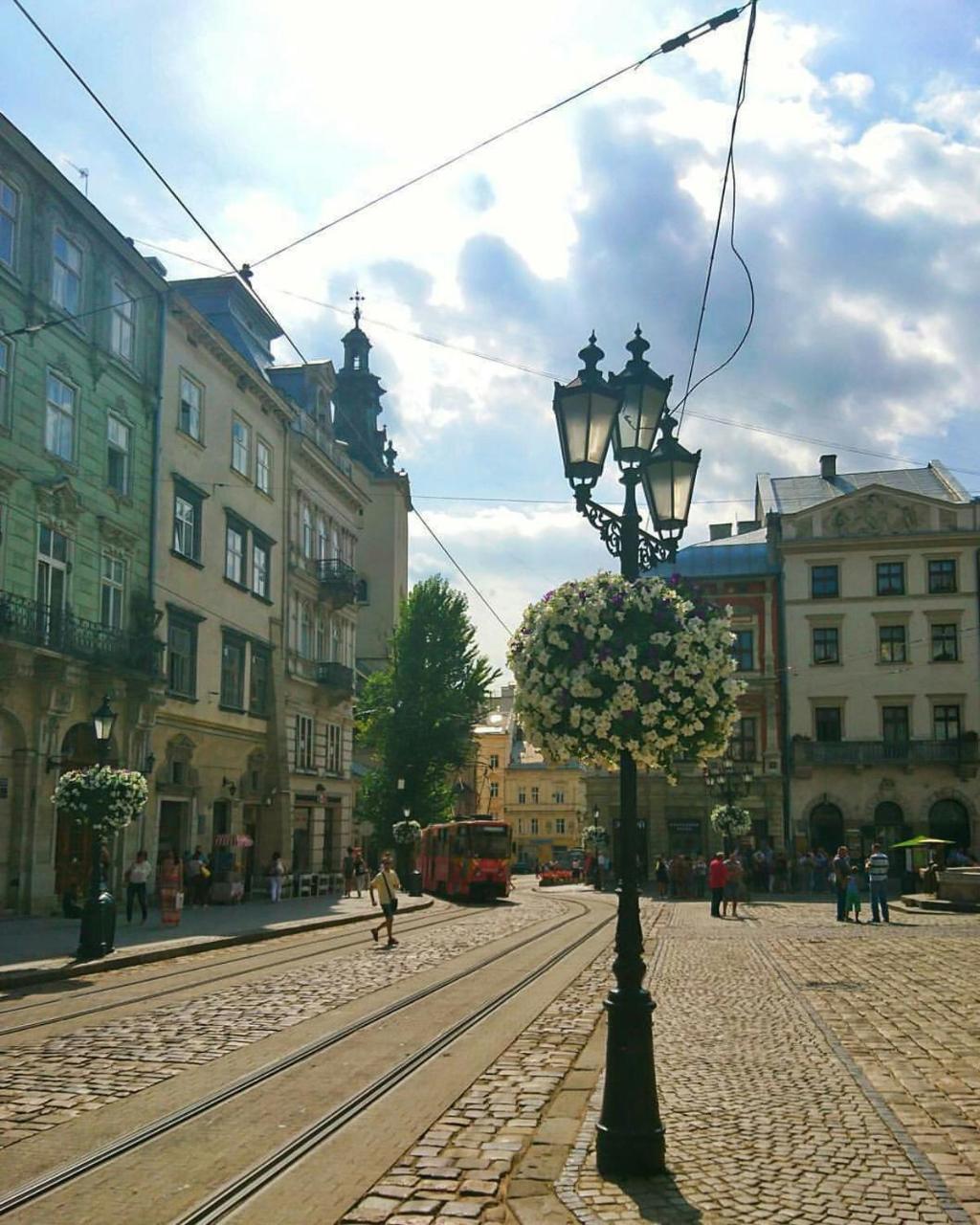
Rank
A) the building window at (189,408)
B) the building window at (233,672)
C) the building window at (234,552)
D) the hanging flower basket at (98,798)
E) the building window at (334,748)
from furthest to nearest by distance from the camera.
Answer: the building window at (334,748)
the building window at (234,552)
the building window at (233,672)
the building window at (189,408)
the hanging flower basket at (98,798)

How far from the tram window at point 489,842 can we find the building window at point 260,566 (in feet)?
33.8

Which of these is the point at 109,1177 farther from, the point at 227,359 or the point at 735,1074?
the point at 227,359

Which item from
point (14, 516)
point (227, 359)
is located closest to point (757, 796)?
point (227, 359)

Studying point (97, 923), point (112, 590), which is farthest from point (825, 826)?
point (97, 923)

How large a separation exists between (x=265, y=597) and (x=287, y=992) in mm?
26192

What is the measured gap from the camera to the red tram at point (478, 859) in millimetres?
41250

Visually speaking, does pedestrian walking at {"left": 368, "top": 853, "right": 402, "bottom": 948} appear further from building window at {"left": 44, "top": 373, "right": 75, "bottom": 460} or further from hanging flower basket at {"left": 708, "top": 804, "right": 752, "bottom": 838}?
hanging flower basket at {"left": 708, "top": 804, "right": 752, "bottom": 838}

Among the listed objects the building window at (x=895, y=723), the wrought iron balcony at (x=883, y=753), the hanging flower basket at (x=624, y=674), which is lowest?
the hanging flower basket at (x=624, y=674)

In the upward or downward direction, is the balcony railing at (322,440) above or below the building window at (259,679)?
above

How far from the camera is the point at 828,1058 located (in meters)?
10.1

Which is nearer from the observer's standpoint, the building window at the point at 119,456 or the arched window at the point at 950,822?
the building window at the point at 119,456

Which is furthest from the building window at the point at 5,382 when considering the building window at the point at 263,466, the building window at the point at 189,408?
the building window at the point at 263,466

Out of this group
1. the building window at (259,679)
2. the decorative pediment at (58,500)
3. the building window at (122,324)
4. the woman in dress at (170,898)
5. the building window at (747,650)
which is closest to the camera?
the woman in dress at (170,898)

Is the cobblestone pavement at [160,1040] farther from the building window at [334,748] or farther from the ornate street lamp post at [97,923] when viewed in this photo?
the building window at [334,748]
